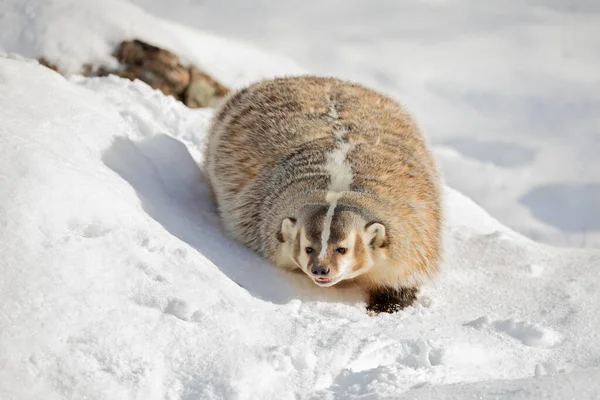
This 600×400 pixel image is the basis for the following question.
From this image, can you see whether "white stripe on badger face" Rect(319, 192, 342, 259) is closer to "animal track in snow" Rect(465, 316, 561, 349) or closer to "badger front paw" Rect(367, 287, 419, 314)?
"badger front paw" Rect(367, 287, 419, 314)

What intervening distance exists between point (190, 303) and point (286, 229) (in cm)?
100

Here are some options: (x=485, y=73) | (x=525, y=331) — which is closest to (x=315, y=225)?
(x=525, y=331)

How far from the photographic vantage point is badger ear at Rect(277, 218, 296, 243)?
4324 millimetres

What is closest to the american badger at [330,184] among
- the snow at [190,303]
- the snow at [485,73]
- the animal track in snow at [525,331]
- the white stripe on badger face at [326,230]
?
the white stripe on badger face at [326,230]

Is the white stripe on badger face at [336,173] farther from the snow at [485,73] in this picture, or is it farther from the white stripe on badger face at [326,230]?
the snow at [485,73]

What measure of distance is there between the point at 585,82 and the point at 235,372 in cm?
825

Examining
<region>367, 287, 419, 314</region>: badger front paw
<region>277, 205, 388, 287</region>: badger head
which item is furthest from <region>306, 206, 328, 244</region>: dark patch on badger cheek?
<region>367, 287, 419, 314</region>: badger front paw

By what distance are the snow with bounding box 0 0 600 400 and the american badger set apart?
0.56 feet

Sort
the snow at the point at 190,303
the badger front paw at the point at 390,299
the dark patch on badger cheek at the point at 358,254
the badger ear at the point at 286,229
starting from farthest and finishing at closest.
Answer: the badger front paw at the point at 390,299 < the badger ear at the point at 286,229 < the dark patch on badger cheek at the point at 358,254 < the snow at the point at 190,303

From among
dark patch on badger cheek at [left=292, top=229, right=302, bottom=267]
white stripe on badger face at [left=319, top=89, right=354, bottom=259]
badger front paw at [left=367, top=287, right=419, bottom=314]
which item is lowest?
badger front paw at [left=367, top=287, right=419, bottom=314]

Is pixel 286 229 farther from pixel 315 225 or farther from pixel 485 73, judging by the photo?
pixel 485 73

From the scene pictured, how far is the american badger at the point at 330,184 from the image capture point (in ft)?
13.8

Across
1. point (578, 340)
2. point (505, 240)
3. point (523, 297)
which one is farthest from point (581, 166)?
point (578, 340)

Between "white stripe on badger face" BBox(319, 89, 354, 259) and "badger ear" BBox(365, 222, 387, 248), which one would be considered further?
"badger ear" BBox(365, 222, 387, 248)
